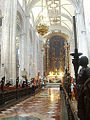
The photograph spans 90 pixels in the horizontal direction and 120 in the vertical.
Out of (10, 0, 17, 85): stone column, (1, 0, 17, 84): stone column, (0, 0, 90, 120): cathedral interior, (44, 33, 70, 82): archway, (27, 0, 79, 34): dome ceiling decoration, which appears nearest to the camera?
(0, 0, 90, 120): cathedral interior

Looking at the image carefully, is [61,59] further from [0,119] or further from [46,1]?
[0,119]

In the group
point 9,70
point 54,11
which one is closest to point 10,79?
point 9,70

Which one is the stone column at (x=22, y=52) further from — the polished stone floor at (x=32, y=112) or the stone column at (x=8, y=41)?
the polished stone floor at (x=32, y=112)

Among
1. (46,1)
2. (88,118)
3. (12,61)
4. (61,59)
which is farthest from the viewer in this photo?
(61,59)

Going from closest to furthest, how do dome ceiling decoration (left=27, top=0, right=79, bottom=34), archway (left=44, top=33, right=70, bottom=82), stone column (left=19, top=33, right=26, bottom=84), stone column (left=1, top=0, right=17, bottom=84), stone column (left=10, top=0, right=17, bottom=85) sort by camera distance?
stone column (left=1, top=0, right=17, bottom=84)
stone column (left=10, top=0, right=17, bottom=85)
stone column (left=19, top=33, right=26, bottom=84)
dome ceiling decoration (left=27, top=0, right=79, bottom=34)
archway (left=44, top=33, right=70, bottom=82)

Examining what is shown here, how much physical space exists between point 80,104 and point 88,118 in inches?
10.9

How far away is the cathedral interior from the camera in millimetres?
4043

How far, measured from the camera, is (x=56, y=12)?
84.2 feet

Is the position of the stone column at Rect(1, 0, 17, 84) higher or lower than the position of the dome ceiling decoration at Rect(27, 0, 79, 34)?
lower

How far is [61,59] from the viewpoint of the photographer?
32.7m

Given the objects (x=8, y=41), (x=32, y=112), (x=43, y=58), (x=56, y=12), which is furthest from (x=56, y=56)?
Result: (x=32, y=112)

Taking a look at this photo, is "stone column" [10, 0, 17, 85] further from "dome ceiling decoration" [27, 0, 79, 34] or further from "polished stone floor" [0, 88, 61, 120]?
"polished stone floor" [0, 88, 61, 120]

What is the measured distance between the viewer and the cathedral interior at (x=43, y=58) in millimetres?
4043

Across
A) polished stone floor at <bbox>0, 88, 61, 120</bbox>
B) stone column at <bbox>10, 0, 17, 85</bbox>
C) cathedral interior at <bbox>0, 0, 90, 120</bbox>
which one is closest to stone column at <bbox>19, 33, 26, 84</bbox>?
cathedral interior at <bbox>0, 0, 90, 120</bbox>
